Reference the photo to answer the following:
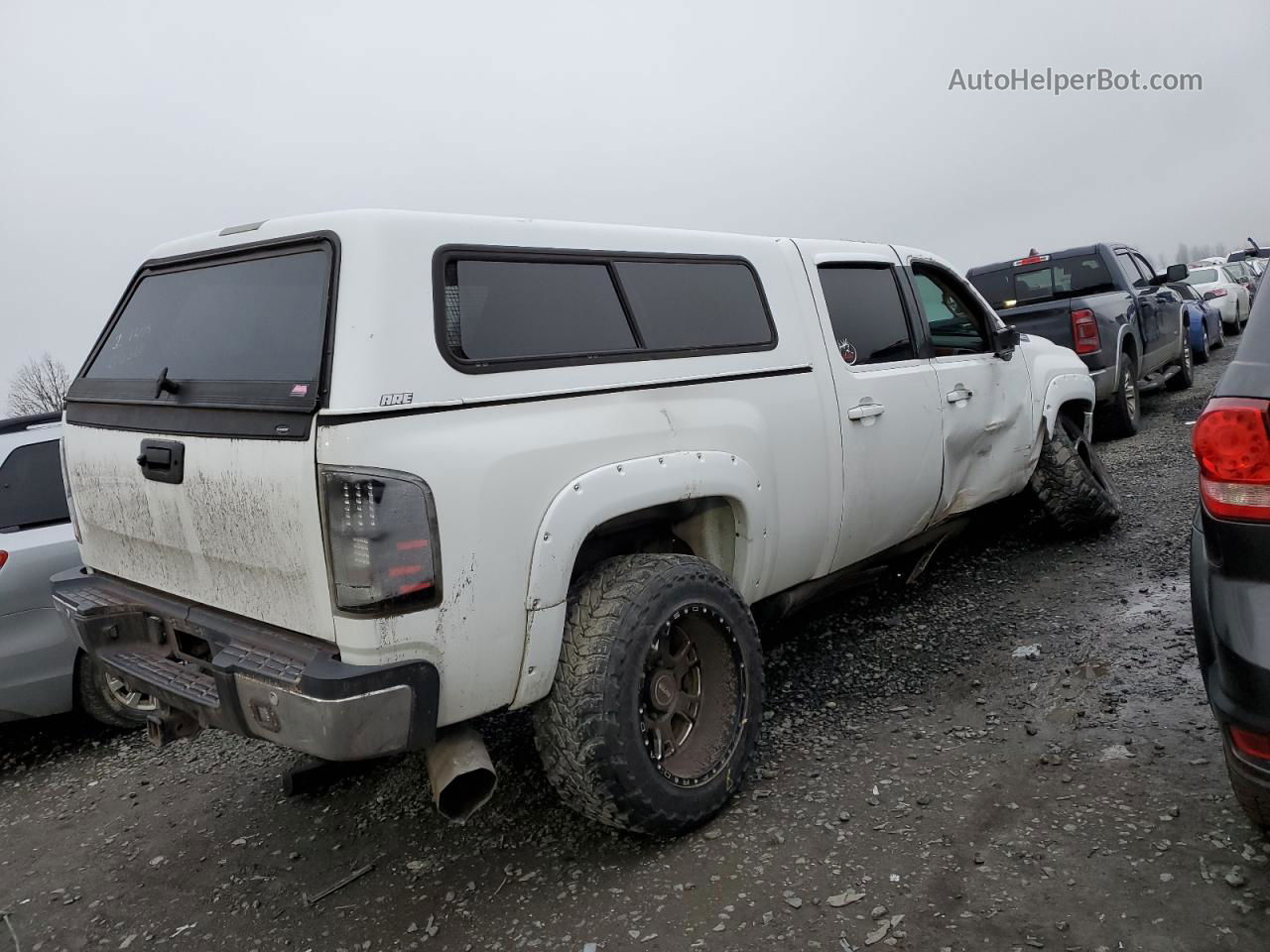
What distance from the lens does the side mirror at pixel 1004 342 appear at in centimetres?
479

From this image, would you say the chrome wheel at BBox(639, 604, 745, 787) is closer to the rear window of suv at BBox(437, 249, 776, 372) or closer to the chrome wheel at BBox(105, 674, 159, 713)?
the rear window of suv at BBox(437, 249, 776, 372)

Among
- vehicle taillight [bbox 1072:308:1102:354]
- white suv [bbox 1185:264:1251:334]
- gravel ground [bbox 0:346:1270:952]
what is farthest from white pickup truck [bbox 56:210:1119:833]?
white suv [bbox 1185:264:1251:334]

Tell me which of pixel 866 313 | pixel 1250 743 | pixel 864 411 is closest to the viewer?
pixel 1250 743

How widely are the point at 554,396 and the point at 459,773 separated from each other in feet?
3.57

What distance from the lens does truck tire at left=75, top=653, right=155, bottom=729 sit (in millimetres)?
4402

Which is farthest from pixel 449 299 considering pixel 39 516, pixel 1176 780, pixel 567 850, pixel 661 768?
pixel 39 516

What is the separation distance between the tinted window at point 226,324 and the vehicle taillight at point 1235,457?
2.20 meters

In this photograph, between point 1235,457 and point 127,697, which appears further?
point 127,697

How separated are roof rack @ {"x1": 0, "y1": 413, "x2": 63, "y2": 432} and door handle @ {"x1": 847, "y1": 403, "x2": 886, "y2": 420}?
3823mm

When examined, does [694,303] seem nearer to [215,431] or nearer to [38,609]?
[215,431]

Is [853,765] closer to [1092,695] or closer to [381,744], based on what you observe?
[1092,695]

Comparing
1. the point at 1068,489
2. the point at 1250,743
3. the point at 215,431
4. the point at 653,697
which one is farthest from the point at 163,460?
the point at 1068,489

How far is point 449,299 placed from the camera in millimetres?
2637

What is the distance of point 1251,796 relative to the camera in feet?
7.13
